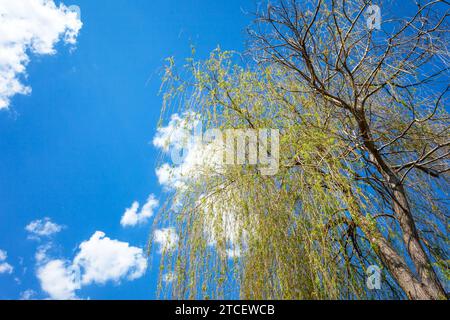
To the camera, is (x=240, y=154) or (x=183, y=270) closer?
(x=183, y=270)

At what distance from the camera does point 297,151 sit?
3238mm

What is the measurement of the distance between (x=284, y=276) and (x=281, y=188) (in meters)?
0.79

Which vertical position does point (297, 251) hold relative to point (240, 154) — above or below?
below

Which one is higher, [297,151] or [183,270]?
[297,151]
